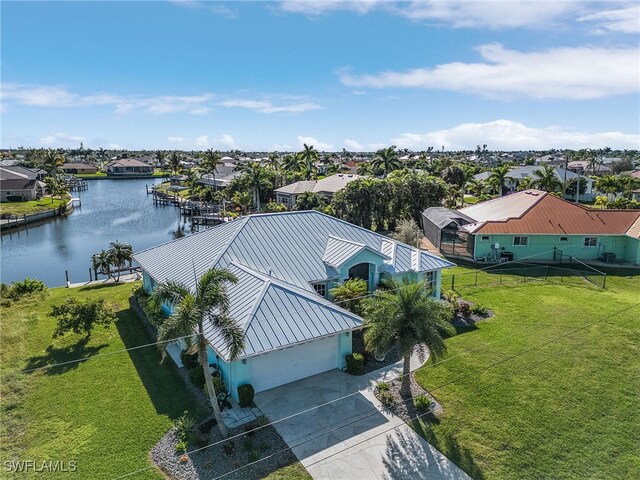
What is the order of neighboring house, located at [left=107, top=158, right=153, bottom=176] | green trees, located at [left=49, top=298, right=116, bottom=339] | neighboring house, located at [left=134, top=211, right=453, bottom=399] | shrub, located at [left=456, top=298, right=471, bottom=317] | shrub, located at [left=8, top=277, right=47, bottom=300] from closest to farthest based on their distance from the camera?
neighboring house, located at [left=134, top=211, right=453, bottom=399], green trees, located at [left=49, top=298, right=116, bottom=339], shrub, located at [left=456, top=298, right=471, bottom=317], shrub, located at [left=8, top=277, right=47, bottom=300], neighboring house, located at [left=107, top=158, right=153, bottom=176]

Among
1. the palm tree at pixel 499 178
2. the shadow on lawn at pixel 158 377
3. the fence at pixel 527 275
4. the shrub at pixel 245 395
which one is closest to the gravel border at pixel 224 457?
the shrub at pixel 245 395

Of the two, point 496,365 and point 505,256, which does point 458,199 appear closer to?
point 505,256

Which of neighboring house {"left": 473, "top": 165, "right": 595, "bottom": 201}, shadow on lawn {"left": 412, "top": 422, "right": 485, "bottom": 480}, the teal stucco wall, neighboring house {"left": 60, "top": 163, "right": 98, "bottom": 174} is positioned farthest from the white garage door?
neighboring house {"left": 60, "top": 163, "right": 98, "bottom": 174}

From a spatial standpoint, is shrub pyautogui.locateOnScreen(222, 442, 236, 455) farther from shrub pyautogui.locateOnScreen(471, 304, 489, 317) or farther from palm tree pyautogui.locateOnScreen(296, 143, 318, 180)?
palm tree pyautogui.locateOnScreen(296, 143, 318, 180)

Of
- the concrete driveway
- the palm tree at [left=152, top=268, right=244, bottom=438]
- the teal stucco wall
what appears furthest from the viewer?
the teal stucco wall

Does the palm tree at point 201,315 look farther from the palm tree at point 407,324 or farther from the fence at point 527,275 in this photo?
the fence at point 527,275

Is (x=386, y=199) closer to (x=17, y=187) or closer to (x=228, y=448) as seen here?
(x=228, y=448)

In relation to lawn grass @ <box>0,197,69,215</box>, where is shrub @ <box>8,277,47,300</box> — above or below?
below

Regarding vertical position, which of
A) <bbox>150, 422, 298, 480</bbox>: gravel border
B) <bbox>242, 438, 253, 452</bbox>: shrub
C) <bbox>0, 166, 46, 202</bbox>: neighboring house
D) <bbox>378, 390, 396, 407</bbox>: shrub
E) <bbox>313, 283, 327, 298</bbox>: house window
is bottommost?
<bbox>150, 422, 298, 480</bbox>: gravel border

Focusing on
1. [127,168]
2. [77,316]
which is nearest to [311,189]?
[77,316]
